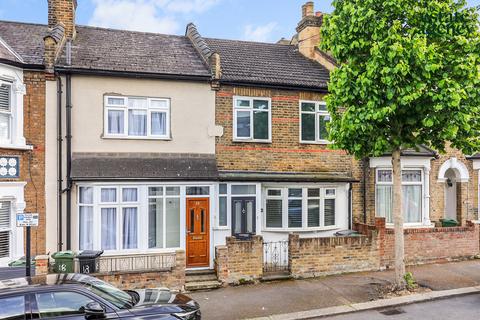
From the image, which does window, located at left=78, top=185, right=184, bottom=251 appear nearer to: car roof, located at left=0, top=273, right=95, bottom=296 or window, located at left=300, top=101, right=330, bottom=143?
car roof, located at left=0, top=273, right=95, bottom=296

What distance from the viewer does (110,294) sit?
589cm

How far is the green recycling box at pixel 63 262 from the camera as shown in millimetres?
8961

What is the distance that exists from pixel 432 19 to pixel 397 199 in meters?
4.35

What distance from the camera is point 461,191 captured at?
14297 mm

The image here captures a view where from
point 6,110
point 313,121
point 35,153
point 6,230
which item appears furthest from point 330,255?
point 6,110

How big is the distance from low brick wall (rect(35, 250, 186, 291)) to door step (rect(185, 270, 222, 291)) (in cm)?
44

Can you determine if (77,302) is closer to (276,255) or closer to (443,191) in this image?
(276,255)

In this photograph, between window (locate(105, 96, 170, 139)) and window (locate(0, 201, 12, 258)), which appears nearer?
window (locate(0, 201, 12, 258))

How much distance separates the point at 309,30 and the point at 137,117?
8270 millimetres

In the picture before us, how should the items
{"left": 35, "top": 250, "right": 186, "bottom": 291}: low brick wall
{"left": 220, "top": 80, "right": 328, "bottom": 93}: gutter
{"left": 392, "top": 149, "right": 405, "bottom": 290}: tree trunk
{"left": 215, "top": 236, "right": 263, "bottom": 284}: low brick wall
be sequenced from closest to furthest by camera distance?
{"left": 35, "top": 250, "right": 186, "bottom": 291}: low brick wall < {"left": 392, "top": 149, "right": 405, "bottom": 290}: tree trunk < {"left": 215, "top": 236, "right": 263, "bottom": 284}: low brick wall < {"left": 220, "top": 80, "right": 328, "bottom": 93}: gutter

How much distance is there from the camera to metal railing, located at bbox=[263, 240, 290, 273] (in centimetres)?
1137

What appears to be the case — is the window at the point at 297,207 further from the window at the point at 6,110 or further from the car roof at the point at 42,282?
the window at the point at 6,110

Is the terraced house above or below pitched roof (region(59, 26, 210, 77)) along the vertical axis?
below

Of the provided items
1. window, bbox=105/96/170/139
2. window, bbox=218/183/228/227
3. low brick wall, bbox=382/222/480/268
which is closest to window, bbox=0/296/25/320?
window, bbox=105/96/170/139
